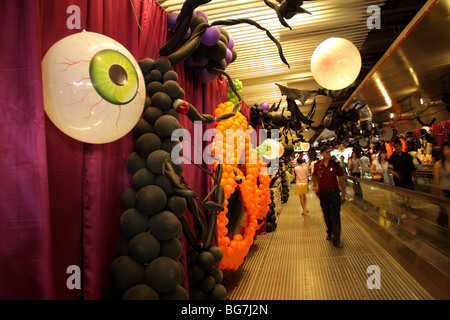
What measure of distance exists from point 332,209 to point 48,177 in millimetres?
4395

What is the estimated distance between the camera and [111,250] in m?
1.66

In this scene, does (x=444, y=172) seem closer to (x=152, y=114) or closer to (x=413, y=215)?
(x=413, y=215)

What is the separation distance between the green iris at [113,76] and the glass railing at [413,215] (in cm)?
339

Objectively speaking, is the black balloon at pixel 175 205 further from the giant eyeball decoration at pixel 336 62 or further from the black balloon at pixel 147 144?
the giant eyeball decoration at pixel 336 62

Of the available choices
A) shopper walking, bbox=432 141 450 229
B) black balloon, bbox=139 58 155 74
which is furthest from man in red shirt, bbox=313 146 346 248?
black balloon, bbox=139 58 155 74

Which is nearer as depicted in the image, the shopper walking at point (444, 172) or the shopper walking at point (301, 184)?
the shopper walking at point (444, 172)

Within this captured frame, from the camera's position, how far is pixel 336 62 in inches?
102

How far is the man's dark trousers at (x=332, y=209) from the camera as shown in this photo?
450cm

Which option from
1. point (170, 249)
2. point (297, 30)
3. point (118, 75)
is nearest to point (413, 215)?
point (297, 30)

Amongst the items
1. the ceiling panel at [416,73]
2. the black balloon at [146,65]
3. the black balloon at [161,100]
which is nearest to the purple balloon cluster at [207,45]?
the black balloon at [146,65]

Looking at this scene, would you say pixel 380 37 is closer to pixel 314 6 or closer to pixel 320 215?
pixel 314 6

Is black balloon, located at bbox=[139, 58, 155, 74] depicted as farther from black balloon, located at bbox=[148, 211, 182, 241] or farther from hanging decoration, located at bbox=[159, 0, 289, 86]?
black balloon, located at bbox=[148, 211, 182, 241]

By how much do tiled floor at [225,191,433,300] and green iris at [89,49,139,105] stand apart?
2.50 meters

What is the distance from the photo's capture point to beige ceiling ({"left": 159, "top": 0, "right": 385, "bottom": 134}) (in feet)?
10.4
